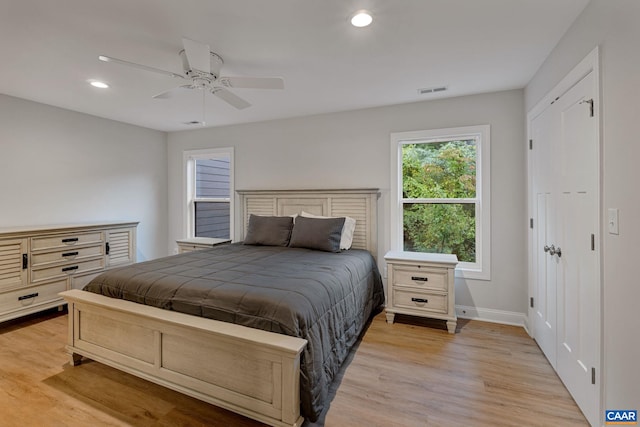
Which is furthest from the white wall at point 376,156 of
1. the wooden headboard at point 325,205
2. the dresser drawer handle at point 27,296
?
the dresser drawer handle at point 27,296

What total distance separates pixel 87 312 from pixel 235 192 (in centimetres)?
266

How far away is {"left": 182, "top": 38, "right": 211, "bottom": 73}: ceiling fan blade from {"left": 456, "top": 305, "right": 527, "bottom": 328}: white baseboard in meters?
3.40

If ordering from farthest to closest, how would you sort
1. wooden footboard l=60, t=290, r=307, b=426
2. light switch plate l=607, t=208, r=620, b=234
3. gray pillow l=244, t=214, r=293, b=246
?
gray pillow l=244, t=214, r=293, b=246 → wooden footboard l=60, t=290, r=307, b=426 → light switch plate l=607, t=208, r=620, b=234

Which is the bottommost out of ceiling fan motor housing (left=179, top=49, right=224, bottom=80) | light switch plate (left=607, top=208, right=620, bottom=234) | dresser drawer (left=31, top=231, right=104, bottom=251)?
dresser drawer (left=31, top=231, right=104, bottom=251)

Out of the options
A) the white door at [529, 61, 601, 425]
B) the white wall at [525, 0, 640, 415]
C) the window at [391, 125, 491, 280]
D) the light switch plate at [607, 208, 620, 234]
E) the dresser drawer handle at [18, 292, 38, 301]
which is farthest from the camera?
the window at [391, 125, 491, 280]

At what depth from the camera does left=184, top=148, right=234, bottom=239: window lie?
4.88 m

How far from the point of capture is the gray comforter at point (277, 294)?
5.68 feet

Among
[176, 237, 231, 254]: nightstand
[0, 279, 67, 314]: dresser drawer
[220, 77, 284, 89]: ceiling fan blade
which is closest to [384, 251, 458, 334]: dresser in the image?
[220, 77, 284, 89]: ceiling fan blade

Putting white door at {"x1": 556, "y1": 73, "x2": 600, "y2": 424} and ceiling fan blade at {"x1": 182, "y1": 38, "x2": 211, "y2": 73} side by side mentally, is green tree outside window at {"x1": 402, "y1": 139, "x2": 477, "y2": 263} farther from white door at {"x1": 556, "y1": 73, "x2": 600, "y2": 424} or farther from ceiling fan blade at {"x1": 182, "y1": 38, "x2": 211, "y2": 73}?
ceiling fan blade at {"x1": 182, "y1": 38, "x2": 211, "y2": 73}

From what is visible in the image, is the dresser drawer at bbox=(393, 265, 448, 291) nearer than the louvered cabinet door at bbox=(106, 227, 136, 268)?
Yes

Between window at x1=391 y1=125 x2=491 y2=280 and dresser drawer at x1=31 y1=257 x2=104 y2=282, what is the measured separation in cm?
371

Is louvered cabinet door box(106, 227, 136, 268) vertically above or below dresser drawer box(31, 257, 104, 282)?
above

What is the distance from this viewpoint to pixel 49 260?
3318 millimetres

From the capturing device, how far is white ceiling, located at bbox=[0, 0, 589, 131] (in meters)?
1.83
